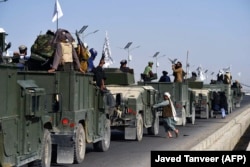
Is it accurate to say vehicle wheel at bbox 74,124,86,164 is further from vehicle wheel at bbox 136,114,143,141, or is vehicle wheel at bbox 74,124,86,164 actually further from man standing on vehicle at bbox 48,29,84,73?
vehicle wheel at bbox 136,114,143,141

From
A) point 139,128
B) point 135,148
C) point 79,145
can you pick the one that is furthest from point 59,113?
point 139,128

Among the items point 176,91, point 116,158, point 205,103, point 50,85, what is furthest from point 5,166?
point 205,103

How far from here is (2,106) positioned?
33.1 feet

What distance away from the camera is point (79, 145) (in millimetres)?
14648

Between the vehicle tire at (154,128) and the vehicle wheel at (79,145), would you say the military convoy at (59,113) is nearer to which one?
the vehicle wheel at (79,145)

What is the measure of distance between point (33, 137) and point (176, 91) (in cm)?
1710

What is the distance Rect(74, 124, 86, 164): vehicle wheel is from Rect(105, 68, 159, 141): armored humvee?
4.76 meters

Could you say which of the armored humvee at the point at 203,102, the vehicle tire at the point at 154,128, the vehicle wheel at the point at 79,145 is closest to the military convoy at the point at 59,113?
the vehicle wheel at the point at 79,145

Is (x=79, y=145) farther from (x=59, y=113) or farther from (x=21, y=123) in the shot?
(x=21, y=123)

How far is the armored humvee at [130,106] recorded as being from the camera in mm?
20547

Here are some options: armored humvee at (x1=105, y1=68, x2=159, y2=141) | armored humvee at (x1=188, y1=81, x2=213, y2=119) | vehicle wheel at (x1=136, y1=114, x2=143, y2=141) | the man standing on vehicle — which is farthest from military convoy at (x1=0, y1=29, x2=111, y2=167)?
armored humvee at (x1=188, y1=81, x2=213, y2=119)

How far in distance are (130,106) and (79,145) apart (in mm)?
6368

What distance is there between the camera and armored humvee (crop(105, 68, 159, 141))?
20.5 metres

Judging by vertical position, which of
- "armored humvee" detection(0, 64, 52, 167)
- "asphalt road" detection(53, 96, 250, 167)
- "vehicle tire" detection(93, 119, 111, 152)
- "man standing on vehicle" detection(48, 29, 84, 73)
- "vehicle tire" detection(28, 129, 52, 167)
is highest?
"man standing on vehicle" detection(48, 29, 84, 73)
